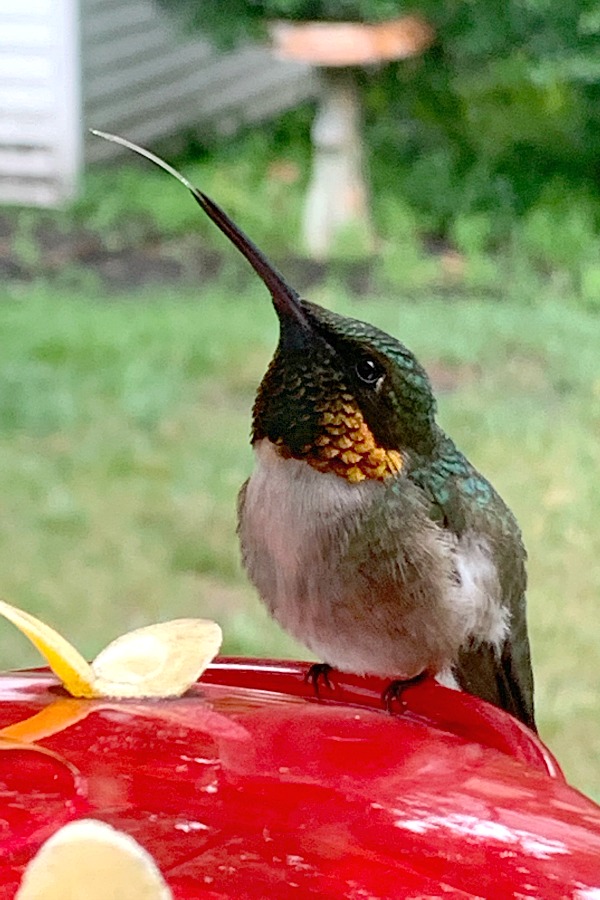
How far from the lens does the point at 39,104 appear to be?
2135mm

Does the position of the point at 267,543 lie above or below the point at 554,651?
above

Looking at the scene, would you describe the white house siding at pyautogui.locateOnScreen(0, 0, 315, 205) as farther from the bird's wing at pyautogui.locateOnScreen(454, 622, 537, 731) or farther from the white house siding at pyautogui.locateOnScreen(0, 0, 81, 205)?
the bird's wing at pyautogui.locateOnScreen(454, 622, 537, 731)

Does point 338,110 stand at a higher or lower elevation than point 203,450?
higher

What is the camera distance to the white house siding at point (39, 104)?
2.04 metres

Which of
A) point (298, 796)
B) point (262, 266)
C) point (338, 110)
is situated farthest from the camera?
point (338, 110)

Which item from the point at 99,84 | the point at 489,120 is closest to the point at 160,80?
the point at 99,84

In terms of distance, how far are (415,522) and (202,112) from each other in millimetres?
1937

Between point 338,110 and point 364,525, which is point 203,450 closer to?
point 338,110

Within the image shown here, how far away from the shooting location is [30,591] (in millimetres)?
1605

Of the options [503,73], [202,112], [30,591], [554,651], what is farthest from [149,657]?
[202,112]

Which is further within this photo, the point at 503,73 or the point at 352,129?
the point at 352,129

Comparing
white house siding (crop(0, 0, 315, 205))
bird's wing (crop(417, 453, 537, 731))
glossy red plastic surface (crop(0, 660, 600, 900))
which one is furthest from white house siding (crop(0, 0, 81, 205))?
glossy red plastic surface (crop(0, 660, 600, 900))

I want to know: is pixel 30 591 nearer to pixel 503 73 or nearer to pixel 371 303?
pixel 371 303

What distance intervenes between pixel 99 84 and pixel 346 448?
1.84 metres
